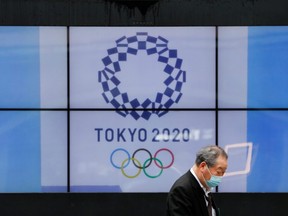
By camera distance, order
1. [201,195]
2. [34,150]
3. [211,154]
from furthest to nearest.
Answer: [34,150], [201,195], [211,154]

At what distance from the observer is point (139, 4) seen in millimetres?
11328

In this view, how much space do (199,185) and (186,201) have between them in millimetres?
196

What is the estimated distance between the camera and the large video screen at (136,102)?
37.2 ft

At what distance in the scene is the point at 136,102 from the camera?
11.4m

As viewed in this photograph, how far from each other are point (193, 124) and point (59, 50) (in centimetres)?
265

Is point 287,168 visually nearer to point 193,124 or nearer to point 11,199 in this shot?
point 193,124

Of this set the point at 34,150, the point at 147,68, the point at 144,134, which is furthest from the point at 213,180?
the point at 34,150

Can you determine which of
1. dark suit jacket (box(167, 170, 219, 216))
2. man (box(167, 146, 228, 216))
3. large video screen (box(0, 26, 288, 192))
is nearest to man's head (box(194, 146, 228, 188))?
man (box(167, 146, 228, 216))

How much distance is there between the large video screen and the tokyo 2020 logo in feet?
0.06

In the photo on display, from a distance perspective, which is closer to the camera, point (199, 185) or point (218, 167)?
point (218, 167)

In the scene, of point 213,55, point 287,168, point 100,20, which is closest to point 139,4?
point 100,20

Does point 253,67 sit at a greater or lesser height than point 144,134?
greater

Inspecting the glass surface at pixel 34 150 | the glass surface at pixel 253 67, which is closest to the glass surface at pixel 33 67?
the glass surface at pixel 34 150

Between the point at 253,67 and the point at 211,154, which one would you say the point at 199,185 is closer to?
the point at 211,154
